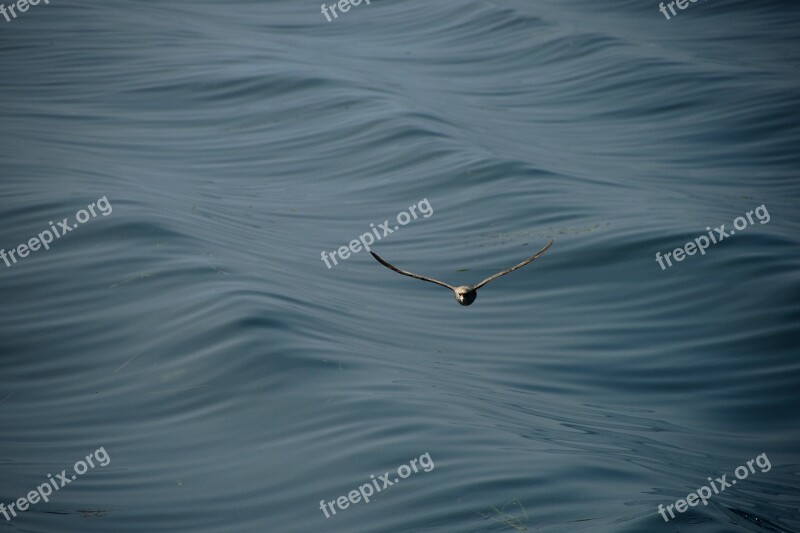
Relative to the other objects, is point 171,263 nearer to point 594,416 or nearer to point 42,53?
point 594,416

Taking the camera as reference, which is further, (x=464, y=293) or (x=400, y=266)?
(x=400, y=266)

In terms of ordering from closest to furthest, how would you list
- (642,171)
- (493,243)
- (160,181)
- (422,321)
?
(422,321) < (493,243) < (160,181) < (642,171)

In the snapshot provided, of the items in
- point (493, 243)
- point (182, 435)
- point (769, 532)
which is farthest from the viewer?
point (493, 243)

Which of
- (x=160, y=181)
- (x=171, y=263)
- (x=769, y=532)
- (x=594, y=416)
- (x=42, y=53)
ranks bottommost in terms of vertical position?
(x=769, y=532)

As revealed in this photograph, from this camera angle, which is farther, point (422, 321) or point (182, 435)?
point (422, 321)

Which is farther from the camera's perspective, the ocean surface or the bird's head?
the ocean surface

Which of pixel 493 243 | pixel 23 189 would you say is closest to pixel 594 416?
pixel 493 243

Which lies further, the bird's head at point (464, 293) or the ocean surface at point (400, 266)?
the ocean surface at point (400, 266)

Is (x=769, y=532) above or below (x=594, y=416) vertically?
below
